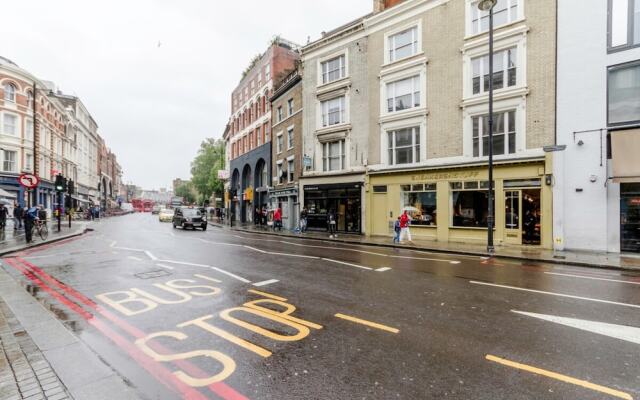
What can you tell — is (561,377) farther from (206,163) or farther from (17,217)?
(206,163)

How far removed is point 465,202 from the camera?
57.9ft

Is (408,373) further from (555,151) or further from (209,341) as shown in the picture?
(555,151)

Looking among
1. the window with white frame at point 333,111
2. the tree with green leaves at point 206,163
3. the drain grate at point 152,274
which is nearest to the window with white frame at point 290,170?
the window with white frame at point 333,111

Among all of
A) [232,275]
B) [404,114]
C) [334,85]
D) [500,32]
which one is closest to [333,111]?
[334,85]

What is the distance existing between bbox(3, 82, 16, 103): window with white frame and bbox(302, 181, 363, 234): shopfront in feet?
119

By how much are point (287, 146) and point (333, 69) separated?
8235mm

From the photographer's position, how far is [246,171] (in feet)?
135

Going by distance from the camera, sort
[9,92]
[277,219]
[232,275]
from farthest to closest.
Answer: [9,92], [277,219], [232,275]

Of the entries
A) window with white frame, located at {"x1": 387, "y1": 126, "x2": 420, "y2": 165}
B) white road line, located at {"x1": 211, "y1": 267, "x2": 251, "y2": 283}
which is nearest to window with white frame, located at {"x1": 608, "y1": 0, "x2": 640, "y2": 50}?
window with white frame, located at {"x1": 387, "y1": 126, "x2": 420, "y2": 165}

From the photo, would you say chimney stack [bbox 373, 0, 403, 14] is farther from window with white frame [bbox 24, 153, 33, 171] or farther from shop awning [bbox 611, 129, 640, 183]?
window with white frame [bbox 24, 153, 33, 171]

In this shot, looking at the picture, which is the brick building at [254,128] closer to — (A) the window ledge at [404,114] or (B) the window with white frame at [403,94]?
(A) the window ledge at [404,114]

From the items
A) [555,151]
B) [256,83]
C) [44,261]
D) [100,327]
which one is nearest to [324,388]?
[100,327]

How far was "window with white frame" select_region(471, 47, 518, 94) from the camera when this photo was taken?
16.3 meters

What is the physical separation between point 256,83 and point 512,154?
1164 inches
